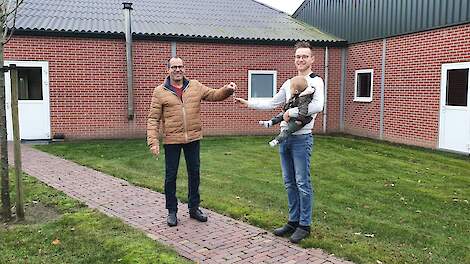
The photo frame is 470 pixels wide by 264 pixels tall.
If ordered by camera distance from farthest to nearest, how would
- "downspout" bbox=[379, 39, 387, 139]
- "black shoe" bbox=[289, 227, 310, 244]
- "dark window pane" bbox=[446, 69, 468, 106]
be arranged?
"downspout" bbox=[379, 39, 387, 139] < "dark window pane" bbox=[446, 69, 468, 106] < "black shoe" bbox=[289, 227, 310, 244]

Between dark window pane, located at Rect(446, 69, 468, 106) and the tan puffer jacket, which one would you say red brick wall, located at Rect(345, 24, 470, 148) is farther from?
the tan puffer jacket

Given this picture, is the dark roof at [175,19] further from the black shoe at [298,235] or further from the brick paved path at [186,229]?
the black shoe at [298,235]

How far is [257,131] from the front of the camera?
14078 mm

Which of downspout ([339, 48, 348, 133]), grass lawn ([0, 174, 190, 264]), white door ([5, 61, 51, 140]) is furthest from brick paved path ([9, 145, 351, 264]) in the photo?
downspout ([339, 48, 348, 133])

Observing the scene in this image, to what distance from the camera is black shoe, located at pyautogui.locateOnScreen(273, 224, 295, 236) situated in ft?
14.6

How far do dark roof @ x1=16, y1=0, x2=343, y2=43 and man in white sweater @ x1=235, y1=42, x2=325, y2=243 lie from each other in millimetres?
9296

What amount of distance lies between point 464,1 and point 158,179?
788 centimetres

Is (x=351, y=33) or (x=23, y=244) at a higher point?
(x=351, y=33)

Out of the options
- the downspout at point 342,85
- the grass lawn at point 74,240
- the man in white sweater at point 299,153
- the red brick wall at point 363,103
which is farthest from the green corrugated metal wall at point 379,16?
the grass lawn at point 74,240

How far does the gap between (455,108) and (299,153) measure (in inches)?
310

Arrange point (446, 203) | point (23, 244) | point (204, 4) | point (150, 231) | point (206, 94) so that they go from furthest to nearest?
point (204, 4) → point (446, 203) → point (206, 94) → point (150, 231) → point (23, 244)

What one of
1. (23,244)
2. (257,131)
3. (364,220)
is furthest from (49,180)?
(257,131)

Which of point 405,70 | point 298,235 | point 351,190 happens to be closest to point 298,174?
point 298,235

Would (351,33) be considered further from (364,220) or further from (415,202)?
(364,220)
